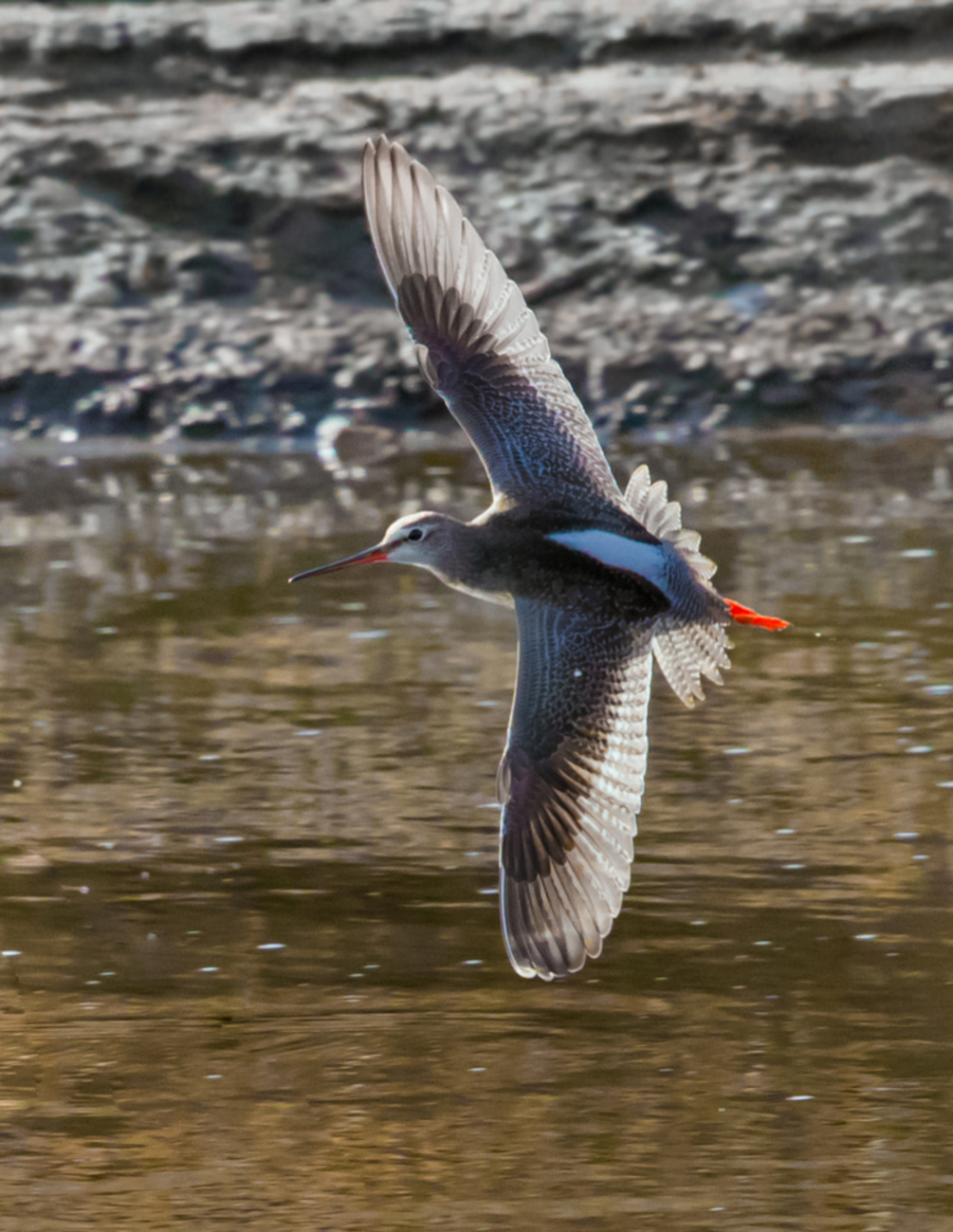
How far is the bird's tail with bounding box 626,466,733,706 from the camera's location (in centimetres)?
552

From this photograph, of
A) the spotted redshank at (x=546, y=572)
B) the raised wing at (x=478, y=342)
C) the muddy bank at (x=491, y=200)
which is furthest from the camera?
the muddy bank at (x=491, y=200)

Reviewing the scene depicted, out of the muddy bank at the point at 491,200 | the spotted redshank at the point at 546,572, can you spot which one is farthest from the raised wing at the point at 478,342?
the muddy bank at the point at 491,200

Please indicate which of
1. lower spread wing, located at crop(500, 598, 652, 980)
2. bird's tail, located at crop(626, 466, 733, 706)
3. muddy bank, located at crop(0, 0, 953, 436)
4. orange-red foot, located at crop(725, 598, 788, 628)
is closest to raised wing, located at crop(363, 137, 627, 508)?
bird's tail, located at crop(626, 466, 733, 706)

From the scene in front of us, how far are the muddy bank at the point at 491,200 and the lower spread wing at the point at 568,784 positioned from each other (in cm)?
897

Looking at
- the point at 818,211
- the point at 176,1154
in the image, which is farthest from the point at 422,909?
the point at 818,211

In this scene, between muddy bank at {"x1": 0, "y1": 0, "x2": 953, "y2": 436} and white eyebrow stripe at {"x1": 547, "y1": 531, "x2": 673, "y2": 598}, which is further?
muddy bank at {"x1": 0, "y1": 0, "x2": 953, "y2": 436}

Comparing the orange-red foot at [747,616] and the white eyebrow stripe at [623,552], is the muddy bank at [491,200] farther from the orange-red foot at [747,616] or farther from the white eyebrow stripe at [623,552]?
the white eyebrow stripe at [623,552]

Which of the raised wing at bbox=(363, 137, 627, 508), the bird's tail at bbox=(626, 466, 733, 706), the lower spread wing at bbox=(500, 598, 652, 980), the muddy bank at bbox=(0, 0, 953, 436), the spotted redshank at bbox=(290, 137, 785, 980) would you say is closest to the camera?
the lower spread wing at bbox=(500, 598, 652, 980)

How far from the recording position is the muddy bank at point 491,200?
14555 millimetres

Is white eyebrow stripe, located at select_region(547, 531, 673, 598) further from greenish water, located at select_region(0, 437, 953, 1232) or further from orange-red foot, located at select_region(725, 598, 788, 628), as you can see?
greenish water, located at select_region(0, 437, 953, 1232)

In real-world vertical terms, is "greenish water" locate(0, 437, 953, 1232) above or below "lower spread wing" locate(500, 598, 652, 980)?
below

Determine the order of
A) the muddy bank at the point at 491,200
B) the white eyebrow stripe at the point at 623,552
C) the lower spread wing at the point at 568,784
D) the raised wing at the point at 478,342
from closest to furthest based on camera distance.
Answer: the lower spread wing at the point at 568,784, the white eyebrow stripe at the point at 623,552, the raised wing at the point at 478,342, the muddy bank at the point at 491,200

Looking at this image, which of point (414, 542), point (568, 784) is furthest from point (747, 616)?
point (568, 784)

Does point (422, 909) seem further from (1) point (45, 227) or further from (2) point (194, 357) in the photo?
(1) point (45, 227)
